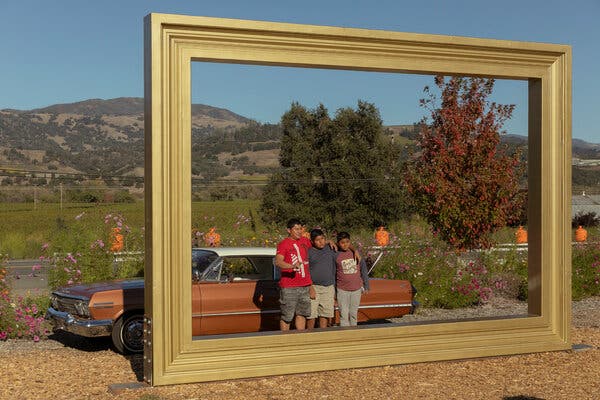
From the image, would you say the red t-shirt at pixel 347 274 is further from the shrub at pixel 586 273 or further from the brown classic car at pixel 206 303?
the shrub at pixel 586 273

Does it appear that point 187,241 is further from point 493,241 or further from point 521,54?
point 493,241

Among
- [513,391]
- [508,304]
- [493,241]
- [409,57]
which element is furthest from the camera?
[493,241]

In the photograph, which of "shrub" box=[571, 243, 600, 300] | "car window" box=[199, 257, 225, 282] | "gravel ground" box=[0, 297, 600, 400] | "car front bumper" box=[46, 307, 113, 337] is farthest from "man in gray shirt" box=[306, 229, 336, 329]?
"shrub" box=[571, 243, 600, 300]

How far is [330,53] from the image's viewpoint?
8875 mm

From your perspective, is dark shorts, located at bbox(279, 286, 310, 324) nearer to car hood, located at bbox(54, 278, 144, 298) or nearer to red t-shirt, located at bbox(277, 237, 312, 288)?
red t-shirt, located at bbox(277, 237, 312, 288)

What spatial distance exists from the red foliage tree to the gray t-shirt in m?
10.8

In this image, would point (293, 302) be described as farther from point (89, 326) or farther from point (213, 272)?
point (89, 326)

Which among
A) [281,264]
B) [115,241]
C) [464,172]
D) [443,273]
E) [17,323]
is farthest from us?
[464,172]

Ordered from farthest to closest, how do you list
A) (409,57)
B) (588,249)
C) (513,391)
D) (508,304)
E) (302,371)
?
(588,249) < (508,304) < (409,57) < (302,371) < (513,391)

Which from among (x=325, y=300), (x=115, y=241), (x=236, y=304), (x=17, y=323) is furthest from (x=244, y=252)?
(x=115, y=241)

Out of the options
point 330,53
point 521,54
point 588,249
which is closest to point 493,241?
point 588,249

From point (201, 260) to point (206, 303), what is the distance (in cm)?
64

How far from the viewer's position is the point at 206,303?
9625 millimetres

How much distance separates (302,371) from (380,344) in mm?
947
